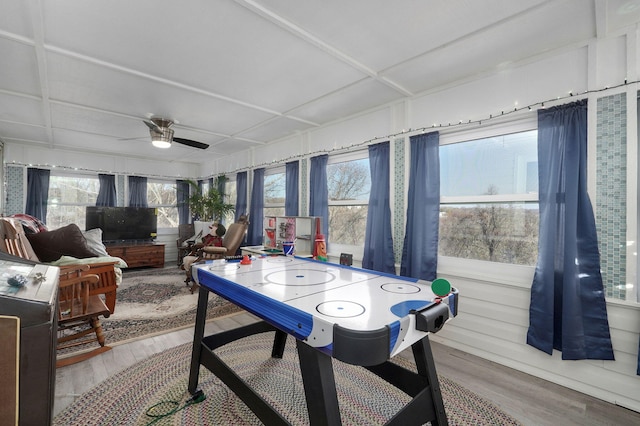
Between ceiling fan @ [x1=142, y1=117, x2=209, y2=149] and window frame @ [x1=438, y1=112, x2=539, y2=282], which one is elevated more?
ceiling fan @ [x1=142, y1=117, x2=209, y2=149]

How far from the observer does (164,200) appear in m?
6.88

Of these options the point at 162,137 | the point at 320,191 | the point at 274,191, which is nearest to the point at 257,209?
the point at 274,191

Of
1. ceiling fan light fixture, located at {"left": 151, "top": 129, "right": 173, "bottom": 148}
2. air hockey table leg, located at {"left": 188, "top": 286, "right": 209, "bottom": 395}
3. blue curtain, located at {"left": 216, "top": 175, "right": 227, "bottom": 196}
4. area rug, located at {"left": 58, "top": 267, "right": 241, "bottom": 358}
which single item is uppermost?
ceiling fan light fixture, located at {"left": 151, "top": 129, "right": 173, "bottom": 148}

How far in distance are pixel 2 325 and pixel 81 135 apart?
4861 millimetres

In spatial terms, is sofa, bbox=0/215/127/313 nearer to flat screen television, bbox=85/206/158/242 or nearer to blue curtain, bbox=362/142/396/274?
flat screen television, bbox=85/206/158/242

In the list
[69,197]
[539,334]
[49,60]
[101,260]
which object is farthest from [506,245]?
[69,197]

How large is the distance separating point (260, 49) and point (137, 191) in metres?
5.54

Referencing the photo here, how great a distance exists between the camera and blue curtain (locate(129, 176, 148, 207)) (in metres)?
6.29

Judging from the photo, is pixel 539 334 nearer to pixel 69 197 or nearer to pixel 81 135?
pixel 81 135

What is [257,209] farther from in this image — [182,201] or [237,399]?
[237,399]

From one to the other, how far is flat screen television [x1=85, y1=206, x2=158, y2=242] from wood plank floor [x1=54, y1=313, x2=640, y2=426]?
398 cm

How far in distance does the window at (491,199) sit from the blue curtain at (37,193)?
266 inches

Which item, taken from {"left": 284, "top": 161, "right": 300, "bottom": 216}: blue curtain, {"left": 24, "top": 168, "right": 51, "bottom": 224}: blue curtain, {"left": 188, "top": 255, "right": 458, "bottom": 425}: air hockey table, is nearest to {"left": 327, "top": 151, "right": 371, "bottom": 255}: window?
{"left": 284, "top": 161, "right": 300, "bottom": 216}: blue curtain

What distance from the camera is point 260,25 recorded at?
1901 mm
